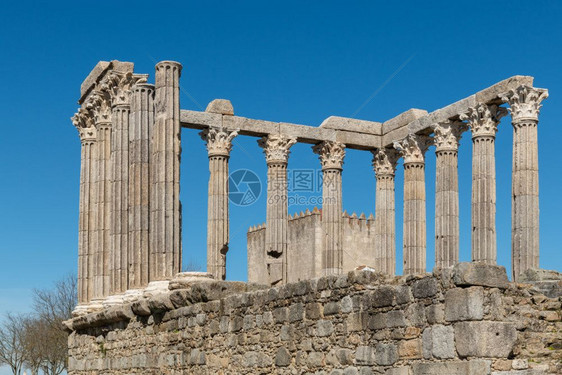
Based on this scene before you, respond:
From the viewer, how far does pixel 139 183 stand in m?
19.9

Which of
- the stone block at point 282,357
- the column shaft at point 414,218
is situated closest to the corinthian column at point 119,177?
the stone block at point 282,357

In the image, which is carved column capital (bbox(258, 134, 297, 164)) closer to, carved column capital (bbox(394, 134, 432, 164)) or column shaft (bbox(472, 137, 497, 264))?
carved column capital (bbox(394, 134, 432, 164))

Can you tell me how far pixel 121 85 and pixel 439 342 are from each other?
1354 centimetres

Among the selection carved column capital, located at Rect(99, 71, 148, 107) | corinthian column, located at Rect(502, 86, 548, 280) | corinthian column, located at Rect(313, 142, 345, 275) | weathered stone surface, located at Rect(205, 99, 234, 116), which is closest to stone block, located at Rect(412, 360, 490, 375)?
carved column capital, located at Rect(99, 71, 148, 107)

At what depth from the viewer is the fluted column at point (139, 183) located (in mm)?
19438

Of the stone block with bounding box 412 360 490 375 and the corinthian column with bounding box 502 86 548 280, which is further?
the corinthian column with bounding box 502 86 548 280

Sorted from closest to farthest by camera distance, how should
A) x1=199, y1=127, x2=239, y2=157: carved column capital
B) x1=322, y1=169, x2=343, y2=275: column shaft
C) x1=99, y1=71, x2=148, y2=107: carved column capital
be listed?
x1=99, y1=71, x2=148, y2=107: carved column capital → x1=199, y1=127, x2=239, y2=157: carved column capital → x1=322, y1=169, x2=343, y2=275: column shaft

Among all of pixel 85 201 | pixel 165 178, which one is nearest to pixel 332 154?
pixel 85 201

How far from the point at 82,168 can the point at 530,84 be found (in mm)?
11156

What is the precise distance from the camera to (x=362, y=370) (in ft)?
33.0

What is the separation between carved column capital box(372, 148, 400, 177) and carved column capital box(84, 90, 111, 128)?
9.98 metres

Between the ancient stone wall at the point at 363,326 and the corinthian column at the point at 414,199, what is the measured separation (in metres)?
13.2

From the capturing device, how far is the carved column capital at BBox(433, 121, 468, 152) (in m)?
26.2

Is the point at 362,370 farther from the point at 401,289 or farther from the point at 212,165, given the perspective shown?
the point at 212,165
